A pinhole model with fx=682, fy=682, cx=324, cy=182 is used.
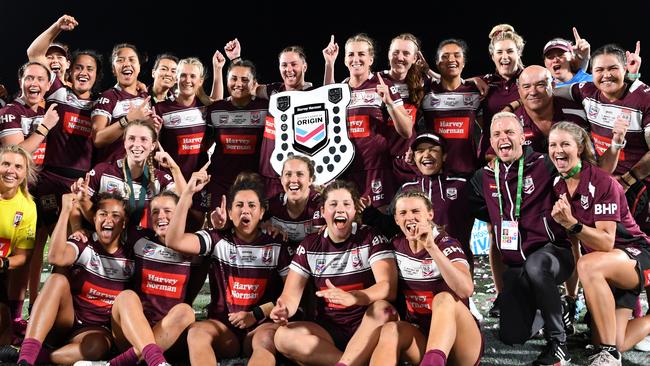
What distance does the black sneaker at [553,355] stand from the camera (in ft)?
10.1

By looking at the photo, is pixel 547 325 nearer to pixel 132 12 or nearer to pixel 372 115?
pixel 372 115

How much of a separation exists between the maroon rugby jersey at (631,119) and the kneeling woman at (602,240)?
20.8 inches

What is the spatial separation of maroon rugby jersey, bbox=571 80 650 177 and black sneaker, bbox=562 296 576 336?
2.56 feet

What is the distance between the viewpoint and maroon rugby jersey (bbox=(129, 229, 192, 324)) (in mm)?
3461

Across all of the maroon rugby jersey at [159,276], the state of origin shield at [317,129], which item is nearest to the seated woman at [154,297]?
the maroon rugby jersey at [159,276]

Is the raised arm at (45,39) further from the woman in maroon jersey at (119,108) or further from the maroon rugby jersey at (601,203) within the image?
the maroon rugby jersey at (601,203)

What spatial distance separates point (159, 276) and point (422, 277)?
134cm

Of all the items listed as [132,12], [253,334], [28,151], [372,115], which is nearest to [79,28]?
[132,12]

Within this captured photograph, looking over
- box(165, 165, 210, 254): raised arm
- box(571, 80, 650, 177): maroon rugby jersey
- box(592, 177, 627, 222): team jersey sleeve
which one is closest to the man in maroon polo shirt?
box(592, 177, 627, 222): team jersey sleeve

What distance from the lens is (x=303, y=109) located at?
13.9 feet

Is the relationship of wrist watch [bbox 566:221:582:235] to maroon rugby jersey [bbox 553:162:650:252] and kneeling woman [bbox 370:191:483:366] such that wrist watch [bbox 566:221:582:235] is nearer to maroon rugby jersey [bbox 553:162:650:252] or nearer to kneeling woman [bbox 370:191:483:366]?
maroon rugby jersey [bbox 553:162:650:252]

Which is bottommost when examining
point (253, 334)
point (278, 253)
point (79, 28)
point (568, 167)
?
point (253, 334)

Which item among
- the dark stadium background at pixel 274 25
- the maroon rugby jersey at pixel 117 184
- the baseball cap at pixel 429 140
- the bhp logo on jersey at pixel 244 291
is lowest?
the bhp logo on jersey at pixel 244 291

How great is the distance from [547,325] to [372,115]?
1638 millimetres
